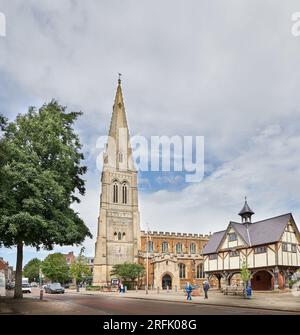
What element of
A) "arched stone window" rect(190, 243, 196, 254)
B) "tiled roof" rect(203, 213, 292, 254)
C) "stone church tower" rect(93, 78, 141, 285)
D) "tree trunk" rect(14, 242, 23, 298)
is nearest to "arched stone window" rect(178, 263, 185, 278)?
"stone church tower" rect(93, 78, 141, 285)

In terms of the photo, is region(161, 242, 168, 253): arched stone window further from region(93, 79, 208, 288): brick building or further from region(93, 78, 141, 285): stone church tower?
region(93, 78, 141, 285): stone church tower

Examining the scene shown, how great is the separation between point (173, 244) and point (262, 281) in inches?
1534

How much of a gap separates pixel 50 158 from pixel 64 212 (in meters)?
4.42

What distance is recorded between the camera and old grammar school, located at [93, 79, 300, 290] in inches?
1762

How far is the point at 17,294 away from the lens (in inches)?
1192

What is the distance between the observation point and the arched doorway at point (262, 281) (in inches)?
1935

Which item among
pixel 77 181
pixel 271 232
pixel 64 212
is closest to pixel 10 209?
pixel 64 212

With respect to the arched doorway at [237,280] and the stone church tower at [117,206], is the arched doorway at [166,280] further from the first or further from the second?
the arched doorway at [237,280]

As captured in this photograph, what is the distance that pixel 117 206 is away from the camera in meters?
82.9

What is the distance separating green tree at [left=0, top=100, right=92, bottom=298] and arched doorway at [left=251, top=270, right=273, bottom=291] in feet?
90.8

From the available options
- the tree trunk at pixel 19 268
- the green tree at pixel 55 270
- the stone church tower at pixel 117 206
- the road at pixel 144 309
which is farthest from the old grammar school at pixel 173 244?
the tree trunk at pixel 19 268

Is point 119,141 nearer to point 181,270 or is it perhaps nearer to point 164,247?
point 164,247
